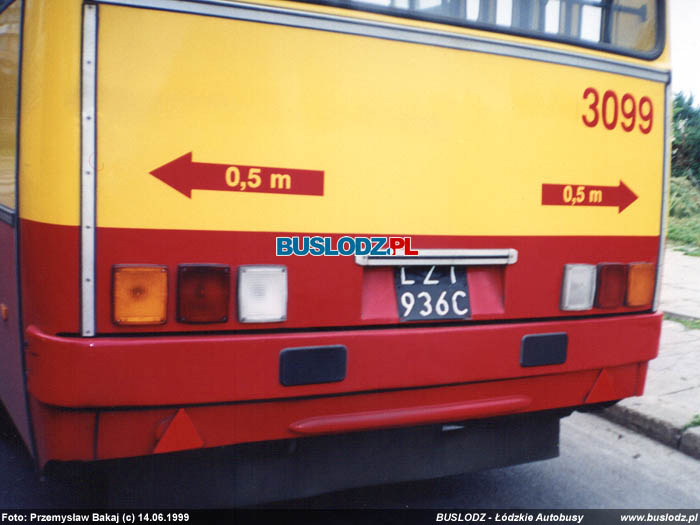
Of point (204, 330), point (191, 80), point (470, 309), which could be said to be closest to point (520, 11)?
point (470, 309)

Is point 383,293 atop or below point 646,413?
atop

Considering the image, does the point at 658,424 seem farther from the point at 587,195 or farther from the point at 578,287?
the point at 587,195

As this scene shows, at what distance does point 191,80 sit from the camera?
233 cm

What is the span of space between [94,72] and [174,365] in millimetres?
965

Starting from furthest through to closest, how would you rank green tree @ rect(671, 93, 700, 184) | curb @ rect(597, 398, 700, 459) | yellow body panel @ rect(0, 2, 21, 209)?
green tree @ rect(671, 93, 700, 184) → curb @ rect(597, 398, 700, 459) → yellow body panel @ rect(0, 2, 21, 209)

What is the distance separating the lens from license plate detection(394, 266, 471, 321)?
2723 mm

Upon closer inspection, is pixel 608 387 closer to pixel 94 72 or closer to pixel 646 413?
pixel 646 413

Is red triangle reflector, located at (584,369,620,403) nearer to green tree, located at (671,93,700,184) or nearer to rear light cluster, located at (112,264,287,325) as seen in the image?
rear light cluster, located at (112,264,287,325)

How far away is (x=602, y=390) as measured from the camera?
3.19 metres

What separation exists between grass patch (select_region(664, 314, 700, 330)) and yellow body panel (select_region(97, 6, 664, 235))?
14.5 ft

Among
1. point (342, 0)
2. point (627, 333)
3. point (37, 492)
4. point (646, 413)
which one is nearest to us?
point (342, 0)
